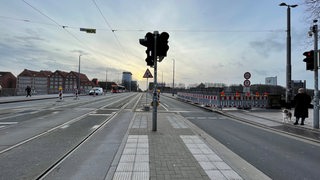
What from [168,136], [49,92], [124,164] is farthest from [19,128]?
[49,92]

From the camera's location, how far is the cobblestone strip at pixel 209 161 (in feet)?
17.2

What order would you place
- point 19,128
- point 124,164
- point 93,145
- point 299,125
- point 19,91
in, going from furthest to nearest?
point 19,91 → point 299,125 → point 19,128 → point 93,145 → point 124,164

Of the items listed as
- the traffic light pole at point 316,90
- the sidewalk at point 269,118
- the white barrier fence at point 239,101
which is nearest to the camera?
the traffic light pole at point 316,90

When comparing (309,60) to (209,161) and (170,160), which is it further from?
(170,160)

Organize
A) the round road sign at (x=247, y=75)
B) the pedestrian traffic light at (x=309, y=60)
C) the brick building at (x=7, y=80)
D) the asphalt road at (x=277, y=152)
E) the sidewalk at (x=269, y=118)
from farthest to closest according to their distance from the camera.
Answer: the brick building at (x=7, y=80) < the round road sign at (x=247, y=75) < the sidewalk at (x=269, y=118) < the pedestrian traffic light at (x=309, y=60) < the asphalt road at (x=277, y=152)

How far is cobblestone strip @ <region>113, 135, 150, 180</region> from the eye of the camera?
5160 mm

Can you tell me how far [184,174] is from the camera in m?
5.23

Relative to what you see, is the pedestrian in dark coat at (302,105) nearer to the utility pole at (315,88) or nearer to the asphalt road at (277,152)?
the utility pole at (315,88)

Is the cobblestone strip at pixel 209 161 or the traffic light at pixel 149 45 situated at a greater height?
the traffic light at pixel 149 45

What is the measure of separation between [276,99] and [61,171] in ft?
69.9

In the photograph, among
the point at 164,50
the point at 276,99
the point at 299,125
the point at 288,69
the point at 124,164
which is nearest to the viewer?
the point at 124,164

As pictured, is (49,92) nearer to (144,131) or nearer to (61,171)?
(144,131)

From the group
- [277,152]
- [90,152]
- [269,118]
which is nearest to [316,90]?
[269,118]

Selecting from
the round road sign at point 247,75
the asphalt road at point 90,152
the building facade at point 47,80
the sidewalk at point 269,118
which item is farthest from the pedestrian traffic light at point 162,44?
the building facade at point 47,80
